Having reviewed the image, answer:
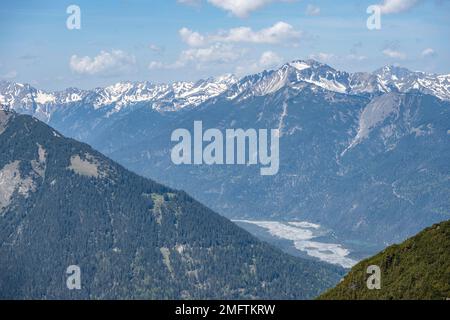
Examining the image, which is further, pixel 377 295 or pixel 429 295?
pixel 377 295
